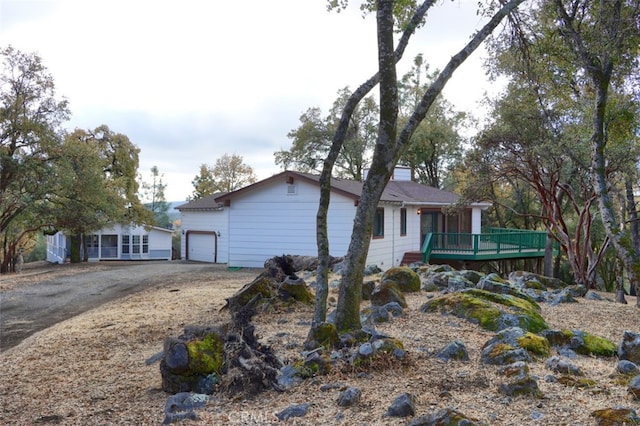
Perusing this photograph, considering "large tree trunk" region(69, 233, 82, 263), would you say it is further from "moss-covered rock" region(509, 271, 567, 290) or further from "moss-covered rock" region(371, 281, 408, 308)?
"moss-covered rock" region(371, 281, 408, 308)

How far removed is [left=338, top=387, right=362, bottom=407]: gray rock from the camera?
12.3ft

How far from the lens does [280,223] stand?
17.9 m

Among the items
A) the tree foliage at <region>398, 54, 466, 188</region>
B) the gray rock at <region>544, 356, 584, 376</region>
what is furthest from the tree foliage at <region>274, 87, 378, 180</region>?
the gray rock at <region>544, 356, 584, 376</region>

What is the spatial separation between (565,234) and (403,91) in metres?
19.7

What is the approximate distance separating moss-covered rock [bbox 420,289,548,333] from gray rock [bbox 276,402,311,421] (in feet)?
10.1

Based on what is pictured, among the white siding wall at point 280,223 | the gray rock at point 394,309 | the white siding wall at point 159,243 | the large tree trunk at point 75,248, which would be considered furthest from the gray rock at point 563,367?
the white siding wall at point 159,243

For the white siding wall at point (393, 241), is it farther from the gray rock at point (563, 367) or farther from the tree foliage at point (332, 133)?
the gray rock at point (563, 367)

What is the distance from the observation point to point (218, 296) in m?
10.3

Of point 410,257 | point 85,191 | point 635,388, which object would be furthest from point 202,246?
point 635,388

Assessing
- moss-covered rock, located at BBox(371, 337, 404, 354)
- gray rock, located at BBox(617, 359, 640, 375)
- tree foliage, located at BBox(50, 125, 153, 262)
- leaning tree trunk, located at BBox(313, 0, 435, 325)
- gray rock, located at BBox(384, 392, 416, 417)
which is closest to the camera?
gray rock, located at BBox(384, 392, 416, 417)

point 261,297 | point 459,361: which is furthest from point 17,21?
point 459,361

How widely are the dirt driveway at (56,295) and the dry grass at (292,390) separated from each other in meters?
0.97

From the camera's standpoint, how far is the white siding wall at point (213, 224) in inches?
938

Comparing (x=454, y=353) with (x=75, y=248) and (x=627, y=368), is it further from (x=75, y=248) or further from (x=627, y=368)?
(x=75, y=248)
